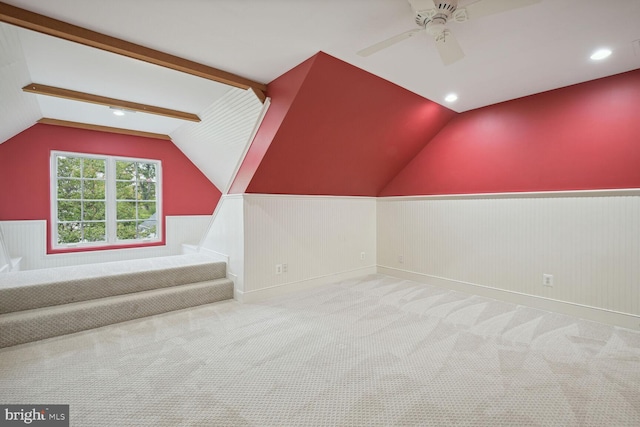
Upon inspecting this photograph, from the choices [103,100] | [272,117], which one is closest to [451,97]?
[272,117]

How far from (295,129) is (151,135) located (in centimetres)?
351

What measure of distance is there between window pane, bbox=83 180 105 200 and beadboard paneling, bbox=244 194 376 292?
3.23 m

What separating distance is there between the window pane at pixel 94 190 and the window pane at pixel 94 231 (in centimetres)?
45

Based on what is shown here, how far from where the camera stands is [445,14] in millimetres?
1820

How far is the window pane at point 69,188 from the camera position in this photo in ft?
15.0

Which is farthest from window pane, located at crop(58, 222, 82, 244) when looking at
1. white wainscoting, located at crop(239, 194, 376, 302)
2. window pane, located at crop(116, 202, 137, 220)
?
white wainscoting, located at crop(239, 194, 376, 302)

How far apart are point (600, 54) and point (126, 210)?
6.60 metres

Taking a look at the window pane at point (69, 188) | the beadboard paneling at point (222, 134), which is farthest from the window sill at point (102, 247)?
the beadboard paneling at point (222, 134)

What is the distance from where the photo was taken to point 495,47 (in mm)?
2420

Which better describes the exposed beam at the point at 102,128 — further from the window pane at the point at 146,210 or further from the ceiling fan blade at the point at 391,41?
the ceiling fan blade at the point at 391,41

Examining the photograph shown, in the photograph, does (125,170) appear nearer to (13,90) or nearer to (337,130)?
(13,90)

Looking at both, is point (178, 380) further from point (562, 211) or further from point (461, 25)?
point (562, 211)

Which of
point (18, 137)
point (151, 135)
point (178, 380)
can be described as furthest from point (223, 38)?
point (18, 137)

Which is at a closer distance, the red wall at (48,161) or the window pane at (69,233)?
the red wall at (48,161)
